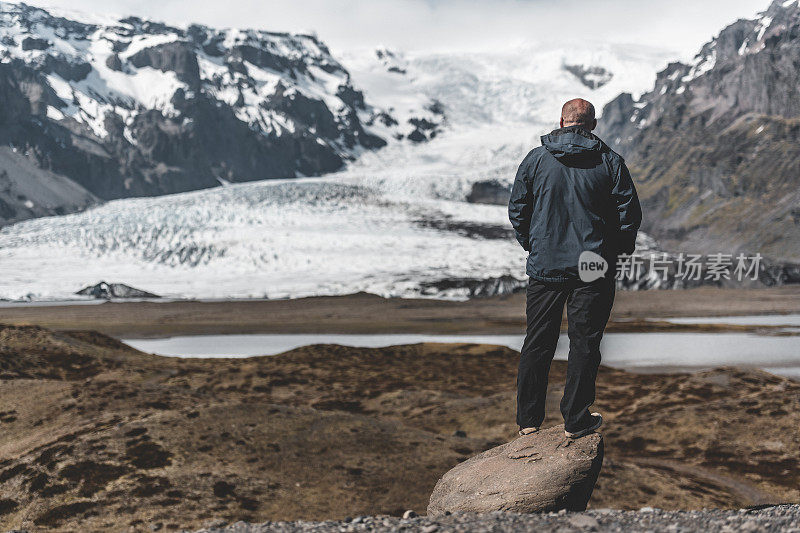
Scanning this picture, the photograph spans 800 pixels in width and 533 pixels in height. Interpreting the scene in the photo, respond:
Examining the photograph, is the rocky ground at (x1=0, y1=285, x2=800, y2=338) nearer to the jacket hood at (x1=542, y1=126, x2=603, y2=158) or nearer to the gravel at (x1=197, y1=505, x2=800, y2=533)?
the jacket hood at (x1=542, y1=126, x2=603, y2=158)

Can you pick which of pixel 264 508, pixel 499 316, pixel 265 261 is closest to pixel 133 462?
pixel 264 508

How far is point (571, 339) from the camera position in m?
8.07

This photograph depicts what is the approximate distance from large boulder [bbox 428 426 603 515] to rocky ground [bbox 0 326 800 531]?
502 centimetres

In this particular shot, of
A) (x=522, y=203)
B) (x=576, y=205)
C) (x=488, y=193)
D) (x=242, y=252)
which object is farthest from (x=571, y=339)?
(x=488, y=193)

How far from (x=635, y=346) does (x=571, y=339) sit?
51727 mm

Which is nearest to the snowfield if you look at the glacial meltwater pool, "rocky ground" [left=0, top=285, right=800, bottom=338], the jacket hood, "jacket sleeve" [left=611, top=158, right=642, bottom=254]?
"rocky ground" [left=0, top=285, right=800, bottom=338]

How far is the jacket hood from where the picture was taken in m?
7.90

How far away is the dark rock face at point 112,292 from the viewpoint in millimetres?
Result: 97875

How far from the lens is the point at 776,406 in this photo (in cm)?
2366

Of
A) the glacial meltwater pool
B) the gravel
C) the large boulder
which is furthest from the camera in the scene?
the glacial meltwater pool

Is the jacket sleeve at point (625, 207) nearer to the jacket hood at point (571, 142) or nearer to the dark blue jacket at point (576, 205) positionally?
the dark blue jacket at point (576, 205)

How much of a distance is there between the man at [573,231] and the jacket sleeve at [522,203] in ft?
0.04

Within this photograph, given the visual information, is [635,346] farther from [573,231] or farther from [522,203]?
[573,231]

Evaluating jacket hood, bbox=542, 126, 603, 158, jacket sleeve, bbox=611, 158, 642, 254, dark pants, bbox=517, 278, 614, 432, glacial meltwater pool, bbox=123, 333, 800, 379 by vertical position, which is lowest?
glacial meltwater pool, bbox=123, 333, 800, 379
